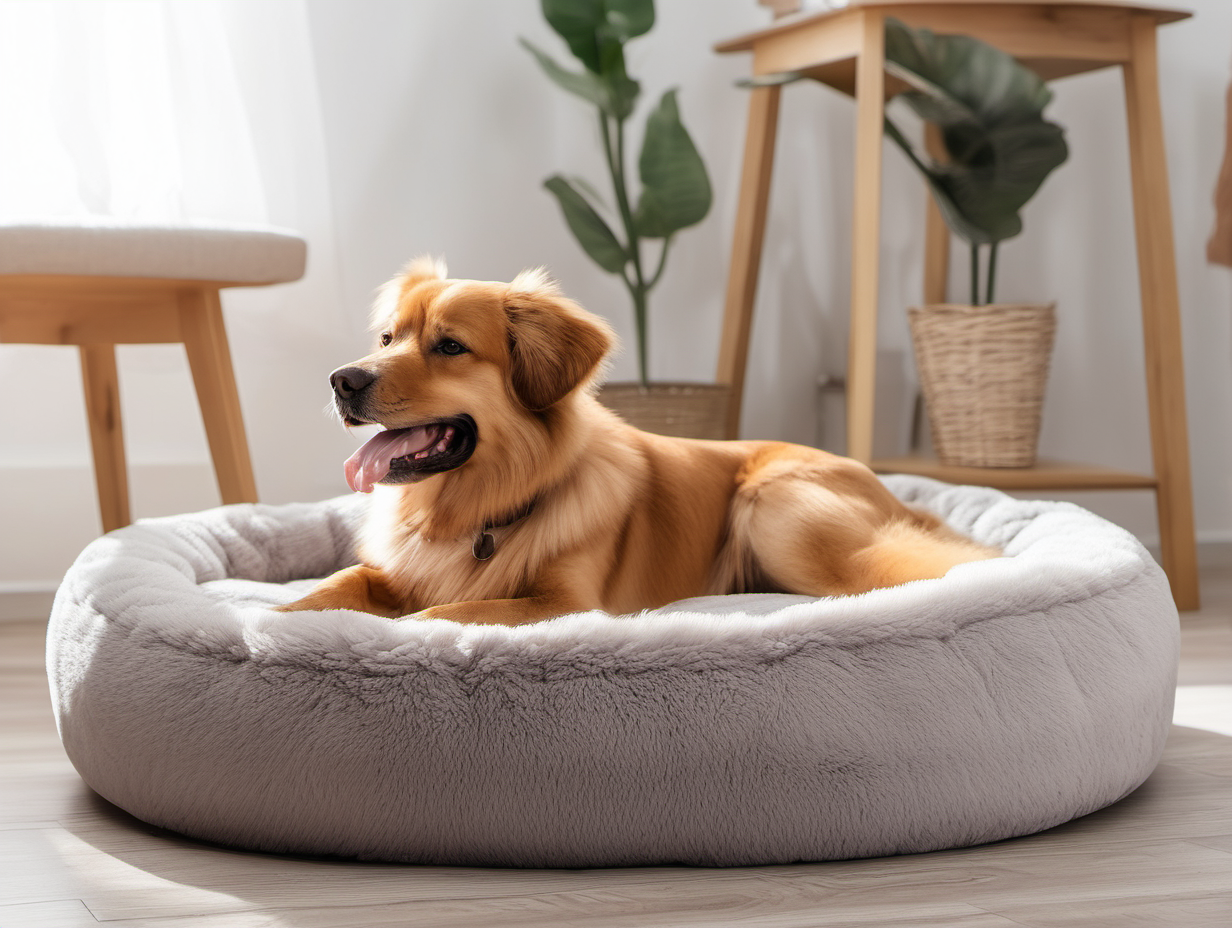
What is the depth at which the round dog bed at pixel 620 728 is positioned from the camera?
1150 mm

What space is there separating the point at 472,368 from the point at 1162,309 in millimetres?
1885

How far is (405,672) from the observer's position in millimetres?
1184

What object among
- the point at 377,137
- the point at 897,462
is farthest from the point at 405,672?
the point at 377,137

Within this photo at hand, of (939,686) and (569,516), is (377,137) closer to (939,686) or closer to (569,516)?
(569,516)

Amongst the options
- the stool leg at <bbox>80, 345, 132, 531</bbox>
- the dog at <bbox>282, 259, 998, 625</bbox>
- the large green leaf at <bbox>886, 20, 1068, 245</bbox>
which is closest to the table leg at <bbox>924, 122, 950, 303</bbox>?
the large green leaf at <bbox>886, 20, 1068, 245</bbox>

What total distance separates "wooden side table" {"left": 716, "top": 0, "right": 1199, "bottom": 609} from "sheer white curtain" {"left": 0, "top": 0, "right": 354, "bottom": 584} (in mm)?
1270

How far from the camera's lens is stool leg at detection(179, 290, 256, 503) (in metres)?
2.38

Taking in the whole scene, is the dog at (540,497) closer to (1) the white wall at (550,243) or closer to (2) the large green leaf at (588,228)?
(2) the large green leaf at (588,228)

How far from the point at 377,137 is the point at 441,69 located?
268mm

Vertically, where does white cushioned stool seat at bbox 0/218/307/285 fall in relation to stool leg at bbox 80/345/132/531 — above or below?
above

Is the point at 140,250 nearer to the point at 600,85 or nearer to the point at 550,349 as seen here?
the point at 550,349

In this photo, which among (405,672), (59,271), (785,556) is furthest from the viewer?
(59,271)

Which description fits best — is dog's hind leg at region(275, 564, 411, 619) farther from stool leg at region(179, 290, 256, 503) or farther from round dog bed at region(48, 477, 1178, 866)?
stool leg at region(179, 290, 256, 503)

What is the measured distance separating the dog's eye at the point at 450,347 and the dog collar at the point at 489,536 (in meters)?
0.25
